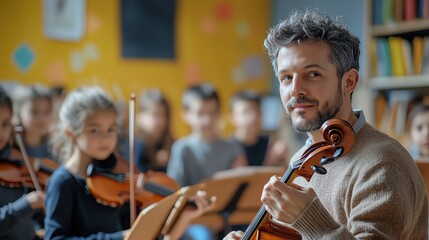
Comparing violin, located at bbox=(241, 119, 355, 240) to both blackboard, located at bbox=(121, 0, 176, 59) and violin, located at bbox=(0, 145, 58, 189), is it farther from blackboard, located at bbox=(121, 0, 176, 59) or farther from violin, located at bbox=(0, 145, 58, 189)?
blackboard, located at bbox=(121, 0, 176, 59)

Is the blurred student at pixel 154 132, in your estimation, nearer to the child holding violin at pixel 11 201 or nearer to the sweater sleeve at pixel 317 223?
the child holding violin at pixel 11 201

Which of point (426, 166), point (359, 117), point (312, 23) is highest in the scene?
point (312, 23)

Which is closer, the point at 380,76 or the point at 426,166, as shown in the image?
the point at 426,166

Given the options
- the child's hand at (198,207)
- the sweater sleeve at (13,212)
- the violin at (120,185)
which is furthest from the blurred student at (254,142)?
the sweater sleeve at (13,212)

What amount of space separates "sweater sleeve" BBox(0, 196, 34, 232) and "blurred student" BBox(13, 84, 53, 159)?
2.87 feet

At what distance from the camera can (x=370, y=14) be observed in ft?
12.0

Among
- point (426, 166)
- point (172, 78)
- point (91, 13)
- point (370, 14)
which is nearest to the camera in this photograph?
point (426, 166)

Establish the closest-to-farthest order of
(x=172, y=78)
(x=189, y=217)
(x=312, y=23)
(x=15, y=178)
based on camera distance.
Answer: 1. (x=312, y=23)
2. (x=189, y=217)
3. (x=15, y=178)
4. (x=172, y=78)

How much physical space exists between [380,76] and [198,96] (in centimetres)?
104

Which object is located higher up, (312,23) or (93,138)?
(312,23)

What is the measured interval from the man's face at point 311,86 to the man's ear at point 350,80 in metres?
0.03

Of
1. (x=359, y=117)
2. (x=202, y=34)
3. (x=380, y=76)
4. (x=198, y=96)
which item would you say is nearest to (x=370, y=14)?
(x=380, y=76)

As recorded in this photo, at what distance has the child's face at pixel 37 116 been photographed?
2973 millimetres

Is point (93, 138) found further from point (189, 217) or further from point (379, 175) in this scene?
point (379, 175)
